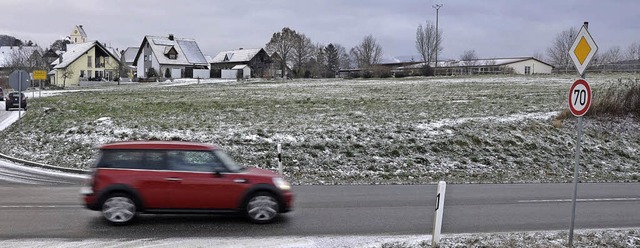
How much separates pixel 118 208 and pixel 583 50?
8136 millimetres

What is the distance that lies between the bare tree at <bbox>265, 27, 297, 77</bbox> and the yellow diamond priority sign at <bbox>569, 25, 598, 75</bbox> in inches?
4204

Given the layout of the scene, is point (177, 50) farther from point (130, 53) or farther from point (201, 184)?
point (201, 184)

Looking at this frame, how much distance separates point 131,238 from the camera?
9.12 metres

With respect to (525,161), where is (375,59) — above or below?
above

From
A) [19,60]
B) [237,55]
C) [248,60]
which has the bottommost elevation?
[19,60]

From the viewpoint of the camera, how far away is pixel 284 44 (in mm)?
117375

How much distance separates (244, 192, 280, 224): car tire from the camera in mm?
10320

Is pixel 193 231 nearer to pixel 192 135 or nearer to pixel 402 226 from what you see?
pixel 402 226

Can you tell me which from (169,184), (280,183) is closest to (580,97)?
(280,183)

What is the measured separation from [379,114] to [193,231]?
18.2 meters

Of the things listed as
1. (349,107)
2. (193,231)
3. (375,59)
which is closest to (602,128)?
(349,107)

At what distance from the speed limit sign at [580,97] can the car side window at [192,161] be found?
19.8 ft

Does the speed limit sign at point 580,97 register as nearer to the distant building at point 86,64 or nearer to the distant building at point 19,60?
the distant building at point 19,60

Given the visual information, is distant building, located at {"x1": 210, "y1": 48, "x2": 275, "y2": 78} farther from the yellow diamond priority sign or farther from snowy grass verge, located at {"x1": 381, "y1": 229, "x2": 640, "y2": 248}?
the yellow diamond priority sign
